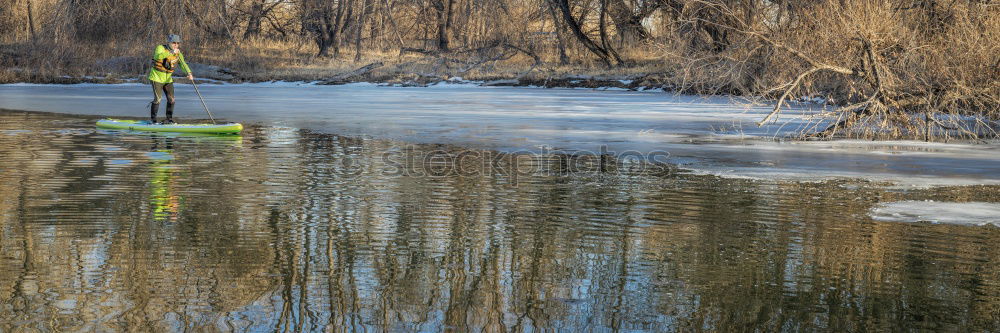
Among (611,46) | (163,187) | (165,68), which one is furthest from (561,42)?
(163,187)

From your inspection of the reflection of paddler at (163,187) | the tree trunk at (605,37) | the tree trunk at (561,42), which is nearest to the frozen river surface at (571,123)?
the reflection of paddler at (163,187)

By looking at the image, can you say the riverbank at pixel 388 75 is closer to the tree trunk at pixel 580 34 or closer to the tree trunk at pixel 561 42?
the tree trunk at pixel 580 34

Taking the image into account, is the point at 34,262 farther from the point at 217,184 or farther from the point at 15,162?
the point at 15,162

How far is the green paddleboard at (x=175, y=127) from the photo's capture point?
18.4 m

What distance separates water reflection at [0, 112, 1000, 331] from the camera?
5.85 m

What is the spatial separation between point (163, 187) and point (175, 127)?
8.03m

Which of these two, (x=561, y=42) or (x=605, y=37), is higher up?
(x=605, y=37)

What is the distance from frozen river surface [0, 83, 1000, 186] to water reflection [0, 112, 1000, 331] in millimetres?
2197

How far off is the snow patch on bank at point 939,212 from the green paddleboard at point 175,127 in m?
10.8

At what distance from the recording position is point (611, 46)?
1747 inches

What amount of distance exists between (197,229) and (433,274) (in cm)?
230

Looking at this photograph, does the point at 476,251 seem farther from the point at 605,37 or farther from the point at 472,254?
the point at 605,37

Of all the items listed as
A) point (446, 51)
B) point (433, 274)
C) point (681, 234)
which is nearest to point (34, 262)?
point (433, 274)

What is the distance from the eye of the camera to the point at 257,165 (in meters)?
13.5
